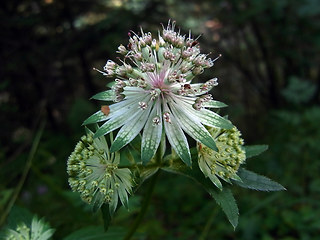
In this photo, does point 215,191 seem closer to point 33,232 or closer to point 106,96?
point 106,96

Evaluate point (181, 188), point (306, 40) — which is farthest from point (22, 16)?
point (306, 40)

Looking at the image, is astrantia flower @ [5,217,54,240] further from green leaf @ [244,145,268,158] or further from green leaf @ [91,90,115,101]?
green leaf @ [244,145,268,158]

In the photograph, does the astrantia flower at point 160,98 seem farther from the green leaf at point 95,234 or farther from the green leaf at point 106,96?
the green leaf at point 95,234

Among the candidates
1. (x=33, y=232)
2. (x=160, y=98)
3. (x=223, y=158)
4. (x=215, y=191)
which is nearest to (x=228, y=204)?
(x=215, y=191)

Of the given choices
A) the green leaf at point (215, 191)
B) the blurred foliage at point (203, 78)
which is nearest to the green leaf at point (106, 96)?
the green leaf at point (215, 191)

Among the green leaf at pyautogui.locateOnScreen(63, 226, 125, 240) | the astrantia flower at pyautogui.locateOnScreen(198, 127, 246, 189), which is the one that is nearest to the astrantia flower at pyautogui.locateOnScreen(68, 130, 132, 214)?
the astrantia flower at pyautogui.locateOnScreen(198, 127, 246, 189)
